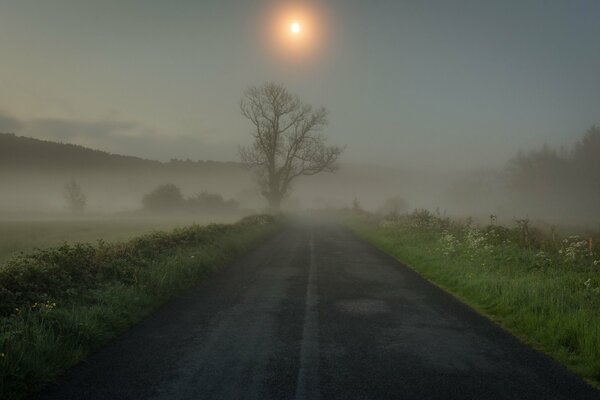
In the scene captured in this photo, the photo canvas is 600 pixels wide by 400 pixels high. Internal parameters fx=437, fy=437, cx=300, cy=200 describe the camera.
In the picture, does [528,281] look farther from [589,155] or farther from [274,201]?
[589,155]

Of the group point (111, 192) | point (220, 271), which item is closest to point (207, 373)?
point (220, 271)

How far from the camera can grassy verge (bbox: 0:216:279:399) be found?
5.65 meters

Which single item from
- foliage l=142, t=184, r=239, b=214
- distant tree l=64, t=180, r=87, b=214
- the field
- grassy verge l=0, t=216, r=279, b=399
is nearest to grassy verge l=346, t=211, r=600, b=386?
grassy verge l=0, t=216, r=279, b=399

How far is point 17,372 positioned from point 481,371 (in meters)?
5.92

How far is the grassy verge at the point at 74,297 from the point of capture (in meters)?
5.65

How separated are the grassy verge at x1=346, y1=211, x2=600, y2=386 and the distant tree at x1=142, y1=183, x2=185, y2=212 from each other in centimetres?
6710

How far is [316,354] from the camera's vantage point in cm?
640

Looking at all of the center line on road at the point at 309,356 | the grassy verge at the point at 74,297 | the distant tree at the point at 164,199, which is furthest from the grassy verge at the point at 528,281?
the distant tree at the point at 164,199

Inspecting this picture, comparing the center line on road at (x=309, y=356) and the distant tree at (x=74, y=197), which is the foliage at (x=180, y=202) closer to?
the distant tree at (x=74, y=197)

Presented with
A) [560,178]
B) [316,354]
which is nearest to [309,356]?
[316,354]

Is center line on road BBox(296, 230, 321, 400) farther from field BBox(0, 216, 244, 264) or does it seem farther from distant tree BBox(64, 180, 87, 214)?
distant tree BBox(64, 180, 87, 214)

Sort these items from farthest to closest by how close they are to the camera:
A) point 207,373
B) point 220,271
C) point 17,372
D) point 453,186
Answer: point 453,186, point 220,271, point 207,373, point 17,372

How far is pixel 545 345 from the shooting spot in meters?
7.28

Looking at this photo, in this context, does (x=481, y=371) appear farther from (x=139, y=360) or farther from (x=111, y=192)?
(x=111, y=192)
